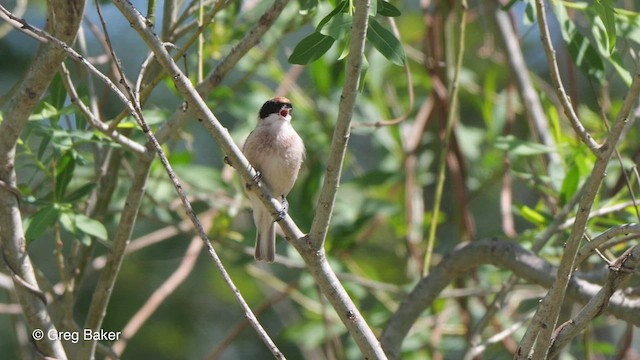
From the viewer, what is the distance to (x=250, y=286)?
6.47 meters

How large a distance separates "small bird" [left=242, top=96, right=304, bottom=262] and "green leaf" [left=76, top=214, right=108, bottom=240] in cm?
71

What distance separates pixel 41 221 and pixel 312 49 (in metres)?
1.21

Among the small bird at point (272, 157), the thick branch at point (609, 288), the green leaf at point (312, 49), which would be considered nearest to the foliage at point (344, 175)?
the green leaf at point (312, 49)

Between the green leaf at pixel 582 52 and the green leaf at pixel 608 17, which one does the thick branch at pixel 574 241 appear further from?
the green leaf at pixel 582 52

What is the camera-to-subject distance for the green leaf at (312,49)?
2.64m

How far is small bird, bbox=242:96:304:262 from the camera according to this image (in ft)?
12.6

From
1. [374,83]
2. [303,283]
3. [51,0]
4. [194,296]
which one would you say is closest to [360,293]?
[303,283]

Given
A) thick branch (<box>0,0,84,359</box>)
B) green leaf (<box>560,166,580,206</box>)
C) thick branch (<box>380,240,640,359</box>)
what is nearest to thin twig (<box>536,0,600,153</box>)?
thick branch (<box>380,240,640,359</box>)

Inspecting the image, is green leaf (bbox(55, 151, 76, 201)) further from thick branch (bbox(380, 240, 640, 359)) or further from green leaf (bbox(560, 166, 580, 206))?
green leaf (bbox(560, 166, 580, 206))

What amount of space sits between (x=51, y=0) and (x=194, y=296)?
425 cm

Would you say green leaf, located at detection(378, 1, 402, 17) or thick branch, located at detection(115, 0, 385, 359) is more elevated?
green leaf, located at detection(378, 1, 402, 17)

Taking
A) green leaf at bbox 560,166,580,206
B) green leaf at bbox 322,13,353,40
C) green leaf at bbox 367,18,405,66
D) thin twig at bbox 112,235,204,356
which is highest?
green leaf at bbox 322,13,353,40

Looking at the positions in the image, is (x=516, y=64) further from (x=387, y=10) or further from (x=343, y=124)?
(x=343, y=124)

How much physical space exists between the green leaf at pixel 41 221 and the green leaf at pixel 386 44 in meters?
1.33
